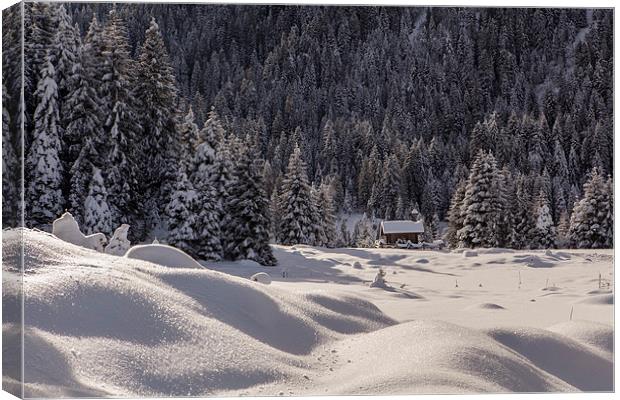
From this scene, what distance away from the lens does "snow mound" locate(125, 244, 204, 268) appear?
8.49 meters

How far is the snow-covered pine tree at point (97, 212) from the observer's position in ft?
27.3

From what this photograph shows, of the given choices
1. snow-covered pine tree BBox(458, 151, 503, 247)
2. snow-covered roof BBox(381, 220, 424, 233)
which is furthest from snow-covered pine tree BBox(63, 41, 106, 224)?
snow-covered pine tree BBox(458, 151, 503, 247)

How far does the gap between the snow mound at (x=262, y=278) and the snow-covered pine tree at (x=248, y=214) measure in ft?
0.76

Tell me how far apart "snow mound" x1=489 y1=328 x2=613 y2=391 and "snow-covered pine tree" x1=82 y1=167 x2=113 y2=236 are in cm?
398

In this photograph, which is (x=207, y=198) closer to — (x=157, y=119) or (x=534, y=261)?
(x=157, y=119)

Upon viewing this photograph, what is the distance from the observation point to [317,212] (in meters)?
9.06

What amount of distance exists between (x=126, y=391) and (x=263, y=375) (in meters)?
1.18

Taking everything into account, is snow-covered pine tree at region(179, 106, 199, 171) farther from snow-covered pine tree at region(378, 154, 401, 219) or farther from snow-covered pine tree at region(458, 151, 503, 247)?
snow-covered pine tree at region(458, 151, 503, 247)

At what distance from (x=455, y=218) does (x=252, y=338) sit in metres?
2.73

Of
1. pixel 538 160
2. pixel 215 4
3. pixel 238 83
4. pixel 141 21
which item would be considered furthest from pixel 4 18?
pixel 538 160

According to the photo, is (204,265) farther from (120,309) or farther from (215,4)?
(215,4)

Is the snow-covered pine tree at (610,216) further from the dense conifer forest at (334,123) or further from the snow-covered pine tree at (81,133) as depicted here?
the snow-covered pine tree at (81,133)

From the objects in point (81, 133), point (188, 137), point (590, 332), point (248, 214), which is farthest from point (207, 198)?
point (590, 332)

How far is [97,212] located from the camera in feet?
A: 27.5
